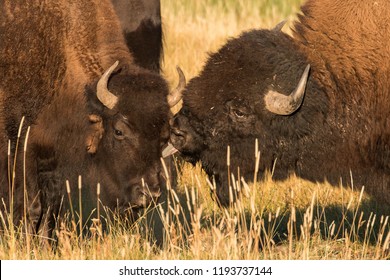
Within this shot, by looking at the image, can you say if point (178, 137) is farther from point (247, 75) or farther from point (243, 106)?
point (247, 75)

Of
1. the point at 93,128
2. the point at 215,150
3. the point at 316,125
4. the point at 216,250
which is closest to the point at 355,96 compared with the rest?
the point at 316,125

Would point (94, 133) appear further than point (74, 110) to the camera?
No

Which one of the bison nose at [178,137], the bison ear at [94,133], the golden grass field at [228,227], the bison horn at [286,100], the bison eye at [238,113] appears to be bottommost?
the golden grass field at [228,227]

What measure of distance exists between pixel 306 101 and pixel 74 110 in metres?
1.94

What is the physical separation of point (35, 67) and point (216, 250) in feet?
7.67


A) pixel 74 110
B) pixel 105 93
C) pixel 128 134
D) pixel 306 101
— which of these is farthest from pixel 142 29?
pixel 306 101

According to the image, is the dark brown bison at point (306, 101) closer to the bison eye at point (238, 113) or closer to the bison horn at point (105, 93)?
the bison eye at point (238, 113)

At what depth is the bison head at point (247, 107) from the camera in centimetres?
721

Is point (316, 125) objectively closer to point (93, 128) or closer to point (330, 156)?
point (330, 156)

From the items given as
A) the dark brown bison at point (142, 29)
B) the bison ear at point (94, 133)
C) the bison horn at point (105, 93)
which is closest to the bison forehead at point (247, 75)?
the bison horn at point (105, 93)

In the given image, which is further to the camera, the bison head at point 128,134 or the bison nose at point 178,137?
the bison head at point 128,134

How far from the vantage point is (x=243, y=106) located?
285 inches

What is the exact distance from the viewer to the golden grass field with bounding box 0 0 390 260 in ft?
21.6

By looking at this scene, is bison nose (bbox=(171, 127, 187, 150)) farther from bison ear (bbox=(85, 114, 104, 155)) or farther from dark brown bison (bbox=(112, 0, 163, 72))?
dark brown bison (bbox=(112, 0, 163, 72))
